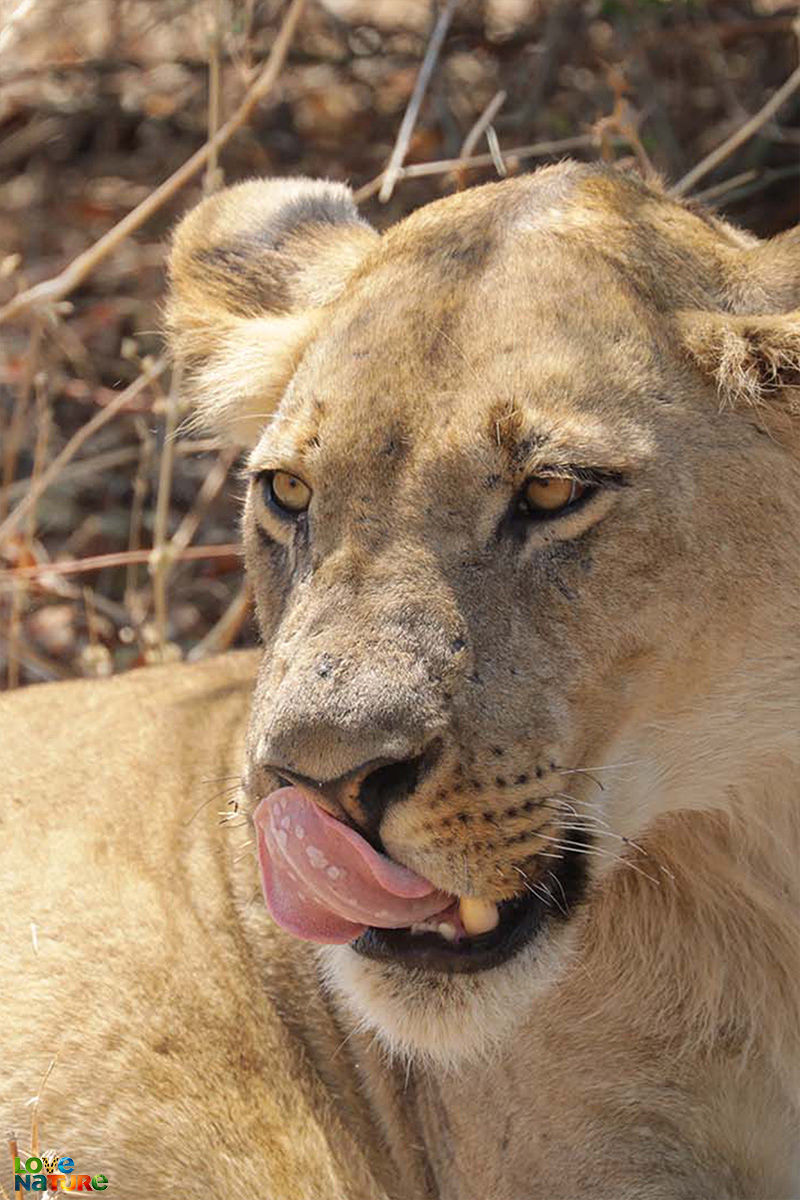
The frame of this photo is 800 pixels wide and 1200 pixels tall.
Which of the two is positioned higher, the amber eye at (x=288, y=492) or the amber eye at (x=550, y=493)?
the amber eye at (x=550, y=493)

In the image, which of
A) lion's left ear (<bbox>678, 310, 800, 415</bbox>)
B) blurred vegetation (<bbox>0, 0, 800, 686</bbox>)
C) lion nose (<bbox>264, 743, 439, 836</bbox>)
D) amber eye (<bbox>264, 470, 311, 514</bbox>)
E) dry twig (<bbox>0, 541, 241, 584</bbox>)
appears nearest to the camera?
lion nose (<bbox>264, 743, 439, 836</bbox>)

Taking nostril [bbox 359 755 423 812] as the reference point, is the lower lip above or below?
below

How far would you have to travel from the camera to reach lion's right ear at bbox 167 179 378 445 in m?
3.21

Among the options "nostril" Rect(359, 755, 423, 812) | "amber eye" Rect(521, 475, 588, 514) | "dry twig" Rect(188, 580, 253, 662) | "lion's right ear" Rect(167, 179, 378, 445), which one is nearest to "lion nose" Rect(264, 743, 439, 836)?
"nostril" Rect(359, 755, 423, 812)

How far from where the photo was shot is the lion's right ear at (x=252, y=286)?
126 inches

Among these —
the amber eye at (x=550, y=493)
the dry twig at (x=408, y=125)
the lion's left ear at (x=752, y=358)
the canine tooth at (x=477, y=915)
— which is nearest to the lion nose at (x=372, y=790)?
the canine tooth at (x=477, y=915)

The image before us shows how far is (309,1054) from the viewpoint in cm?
319

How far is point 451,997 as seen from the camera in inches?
99.5

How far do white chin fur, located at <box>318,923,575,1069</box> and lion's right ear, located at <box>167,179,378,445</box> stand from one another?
107 centimetres

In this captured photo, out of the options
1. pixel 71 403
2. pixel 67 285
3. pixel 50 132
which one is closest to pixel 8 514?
pixel 71 403

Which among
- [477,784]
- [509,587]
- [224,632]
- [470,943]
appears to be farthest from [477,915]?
[224,632]

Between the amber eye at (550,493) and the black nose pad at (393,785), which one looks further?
the amber eye at (550,493)

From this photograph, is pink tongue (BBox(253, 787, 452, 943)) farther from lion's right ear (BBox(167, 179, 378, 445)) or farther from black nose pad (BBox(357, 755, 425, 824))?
lion's right ear (BBox(167, 179, 378, 445))

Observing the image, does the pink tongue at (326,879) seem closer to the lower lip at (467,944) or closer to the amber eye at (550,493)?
the lower lip at (467,944)
